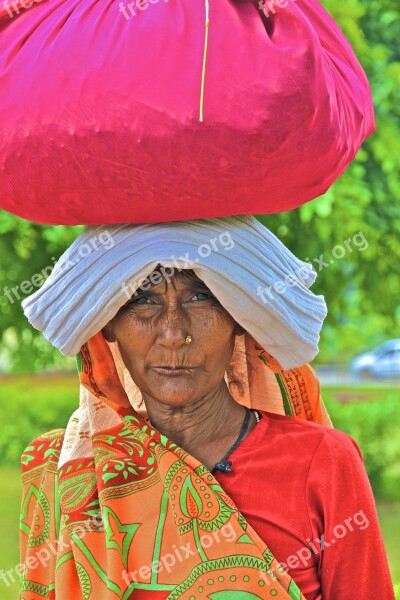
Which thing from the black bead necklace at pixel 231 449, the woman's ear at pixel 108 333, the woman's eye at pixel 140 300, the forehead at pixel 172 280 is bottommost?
the black bead necklace at pixel 231 449

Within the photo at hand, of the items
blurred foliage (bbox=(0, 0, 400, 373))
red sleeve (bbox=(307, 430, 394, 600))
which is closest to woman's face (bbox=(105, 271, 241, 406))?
red sleeve (bbox=(307, 430, 394, 600))

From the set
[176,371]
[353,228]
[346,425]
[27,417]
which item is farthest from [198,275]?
[27,417]

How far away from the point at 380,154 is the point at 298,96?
14.7 feet

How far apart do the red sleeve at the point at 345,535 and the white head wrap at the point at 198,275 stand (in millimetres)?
274

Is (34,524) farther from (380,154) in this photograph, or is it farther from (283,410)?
(380,154)

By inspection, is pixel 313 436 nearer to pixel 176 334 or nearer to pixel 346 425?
pixel 176 334

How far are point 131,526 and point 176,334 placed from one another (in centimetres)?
45

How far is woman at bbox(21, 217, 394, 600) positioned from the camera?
227cm

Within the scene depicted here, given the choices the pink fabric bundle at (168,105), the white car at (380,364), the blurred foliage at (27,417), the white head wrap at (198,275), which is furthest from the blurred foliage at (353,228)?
the white car at (380,364)

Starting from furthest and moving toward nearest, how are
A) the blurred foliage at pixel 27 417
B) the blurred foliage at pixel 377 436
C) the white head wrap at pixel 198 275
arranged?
1. the blurred foliage at pixel 27 417
2. the blurred foliage at pixel 377 436
3. the white head wrap at pixel 198 275

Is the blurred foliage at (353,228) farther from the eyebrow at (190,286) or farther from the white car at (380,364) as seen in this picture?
the white car at (380,364)

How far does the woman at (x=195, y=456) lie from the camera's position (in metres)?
2.27

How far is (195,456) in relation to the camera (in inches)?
97.1

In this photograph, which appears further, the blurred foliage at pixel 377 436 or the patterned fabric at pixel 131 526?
the blurred foliage at pixel 377 436
